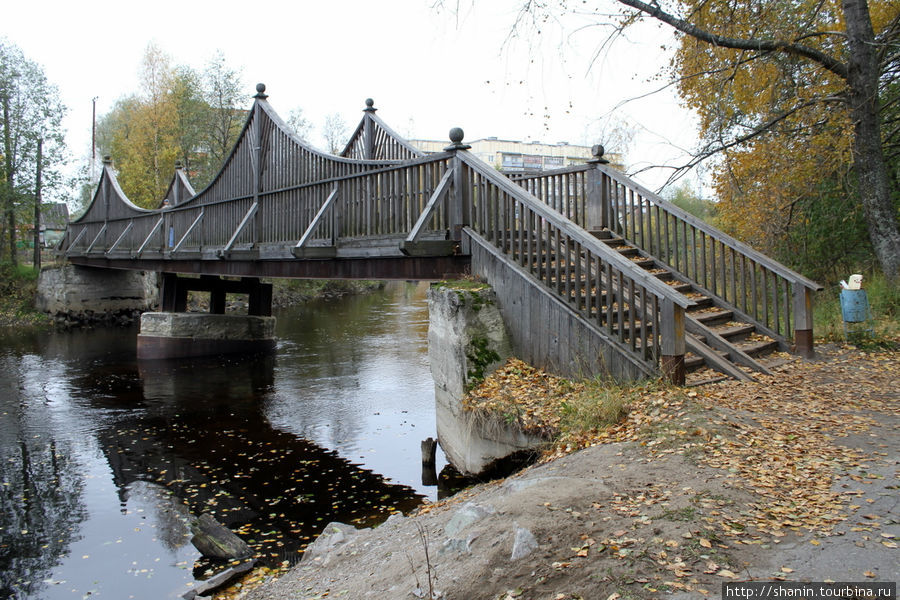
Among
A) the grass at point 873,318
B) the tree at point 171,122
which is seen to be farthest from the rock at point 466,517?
the tree at point 171,122

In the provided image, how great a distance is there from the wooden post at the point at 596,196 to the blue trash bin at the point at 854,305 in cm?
347

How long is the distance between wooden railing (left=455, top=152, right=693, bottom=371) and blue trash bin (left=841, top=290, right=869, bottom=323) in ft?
9.46

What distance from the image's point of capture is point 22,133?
33188 mm

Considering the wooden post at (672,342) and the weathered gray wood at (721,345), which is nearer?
the wooden post at (672,342)

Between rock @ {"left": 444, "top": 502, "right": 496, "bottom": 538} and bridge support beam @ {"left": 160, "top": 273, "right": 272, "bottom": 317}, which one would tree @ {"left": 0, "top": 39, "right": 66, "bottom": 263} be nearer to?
bridge support beam @ {"left": 160, "top": 273, "right": 272, "bottom": 317}

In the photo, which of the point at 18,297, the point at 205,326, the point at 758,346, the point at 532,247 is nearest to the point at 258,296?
the point at 205,326

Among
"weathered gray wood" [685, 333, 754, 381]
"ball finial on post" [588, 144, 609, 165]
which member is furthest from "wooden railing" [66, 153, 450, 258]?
"weathered gray wood" [685, 333, 754, 381]

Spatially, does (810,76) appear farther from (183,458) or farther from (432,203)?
(183,458)

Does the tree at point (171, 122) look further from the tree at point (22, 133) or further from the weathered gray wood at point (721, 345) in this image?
the weathered gray wood at point (721, 345)

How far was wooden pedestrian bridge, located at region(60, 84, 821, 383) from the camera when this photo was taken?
22.7ft

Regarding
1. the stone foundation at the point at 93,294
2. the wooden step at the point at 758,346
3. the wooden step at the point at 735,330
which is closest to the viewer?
the wooden step at the point at 758,346

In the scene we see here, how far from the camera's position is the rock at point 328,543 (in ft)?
17.3

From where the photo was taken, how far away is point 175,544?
6602mm

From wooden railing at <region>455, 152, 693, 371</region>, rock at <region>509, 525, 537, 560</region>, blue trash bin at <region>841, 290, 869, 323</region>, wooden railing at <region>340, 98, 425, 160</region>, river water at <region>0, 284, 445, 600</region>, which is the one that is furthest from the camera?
wooden railing at <region>340, 98, 425, 160</region>
